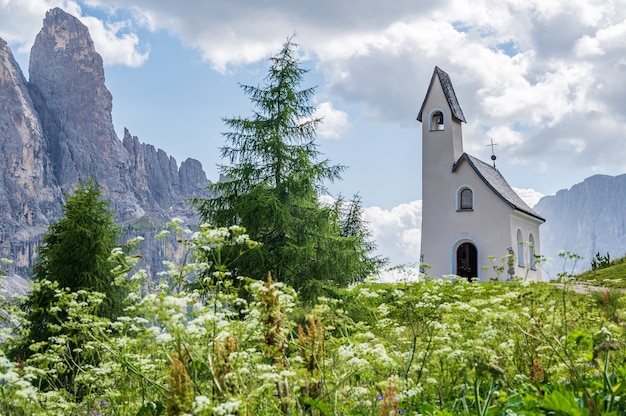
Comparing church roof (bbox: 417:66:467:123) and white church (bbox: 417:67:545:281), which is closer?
white church (bbox: 417:67:545:281)

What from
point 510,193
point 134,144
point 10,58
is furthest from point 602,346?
point 134,144

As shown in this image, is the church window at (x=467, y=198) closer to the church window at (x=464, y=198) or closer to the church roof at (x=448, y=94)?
the church window at (x=464, y=198)

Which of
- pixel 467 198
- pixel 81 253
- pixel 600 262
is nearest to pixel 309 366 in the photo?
pixel 81 253

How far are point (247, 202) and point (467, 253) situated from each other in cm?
1185

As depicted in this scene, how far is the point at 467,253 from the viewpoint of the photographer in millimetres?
26734

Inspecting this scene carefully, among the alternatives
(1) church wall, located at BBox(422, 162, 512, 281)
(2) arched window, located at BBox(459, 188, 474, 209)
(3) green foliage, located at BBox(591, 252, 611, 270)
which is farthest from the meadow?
(3) green foliage, located at BBox(591, 252, 611, 270)

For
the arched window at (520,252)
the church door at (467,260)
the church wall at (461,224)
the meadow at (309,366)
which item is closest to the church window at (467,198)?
the church wall at (461,224)

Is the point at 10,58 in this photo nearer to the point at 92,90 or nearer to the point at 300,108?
the point at 92,90

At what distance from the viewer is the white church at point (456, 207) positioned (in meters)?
26.6

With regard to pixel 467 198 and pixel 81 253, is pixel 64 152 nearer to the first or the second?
pixel 467 198

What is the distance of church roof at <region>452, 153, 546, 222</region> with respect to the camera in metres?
26.9

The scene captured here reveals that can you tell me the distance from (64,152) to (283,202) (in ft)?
489

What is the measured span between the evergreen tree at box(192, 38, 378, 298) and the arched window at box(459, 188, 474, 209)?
8.64 metres

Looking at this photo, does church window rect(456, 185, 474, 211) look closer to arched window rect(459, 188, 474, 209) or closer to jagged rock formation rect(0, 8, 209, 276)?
arched window rect(459, 188, 474, 209)
